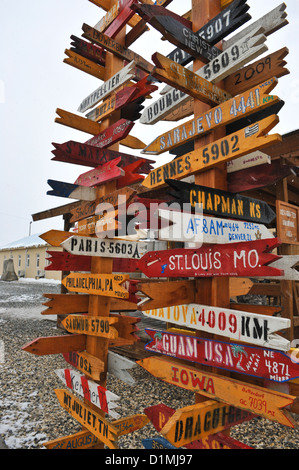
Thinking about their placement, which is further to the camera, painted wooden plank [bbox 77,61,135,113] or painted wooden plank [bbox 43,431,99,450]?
painted wooden plank [bbox 77,61,135,113]

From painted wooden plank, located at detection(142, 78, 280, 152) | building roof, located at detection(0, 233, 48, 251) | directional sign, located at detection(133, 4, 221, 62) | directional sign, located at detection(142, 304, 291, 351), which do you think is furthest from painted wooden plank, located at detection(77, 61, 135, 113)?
building roof, located at detection(0, 233, 48, 251)

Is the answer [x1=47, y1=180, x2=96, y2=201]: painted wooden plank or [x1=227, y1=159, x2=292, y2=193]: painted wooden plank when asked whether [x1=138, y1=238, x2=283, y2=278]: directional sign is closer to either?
[x1=227, y1=159, x2=292, y2=193]: painted wooden plank

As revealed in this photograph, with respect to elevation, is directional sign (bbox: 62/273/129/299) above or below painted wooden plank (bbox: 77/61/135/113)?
below

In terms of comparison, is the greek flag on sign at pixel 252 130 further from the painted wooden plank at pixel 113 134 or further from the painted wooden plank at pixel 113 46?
the painted wooden plank at pixel 113 46

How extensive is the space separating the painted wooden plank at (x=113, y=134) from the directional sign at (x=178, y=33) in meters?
0.94

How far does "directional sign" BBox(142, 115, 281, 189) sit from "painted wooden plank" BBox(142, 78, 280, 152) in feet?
0.40

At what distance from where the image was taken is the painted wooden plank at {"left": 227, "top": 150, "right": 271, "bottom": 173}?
6.70ft

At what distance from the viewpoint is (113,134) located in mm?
3127

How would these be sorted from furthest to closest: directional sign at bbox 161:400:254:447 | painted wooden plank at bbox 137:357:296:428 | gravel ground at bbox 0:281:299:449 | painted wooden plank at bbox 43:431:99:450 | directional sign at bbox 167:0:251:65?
1. gravel ground at bbox 0:281:299:449
2. painted wooden plank at bbox 43:431:99:450
3. directional sign at bbox 167:0:251:65
4. directional sign at bbox 161:400:254:447
5. painted wooden plank at bbox 137:357:296:428

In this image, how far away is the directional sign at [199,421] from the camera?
5.51 feet

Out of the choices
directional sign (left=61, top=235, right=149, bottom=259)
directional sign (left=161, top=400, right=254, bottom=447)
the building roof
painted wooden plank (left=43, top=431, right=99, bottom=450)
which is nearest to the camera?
directional sign (left=161, top=400, right=254, bottom=447)

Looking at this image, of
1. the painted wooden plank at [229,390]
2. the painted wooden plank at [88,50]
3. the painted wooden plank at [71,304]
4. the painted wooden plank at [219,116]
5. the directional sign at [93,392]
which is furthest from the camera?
the painted wooden plank at [88,50]

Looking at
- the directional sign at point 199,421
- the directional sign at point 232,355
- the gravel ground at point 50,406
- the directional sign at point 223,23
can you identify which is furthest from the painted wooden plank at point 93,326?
the directional sign at point 223,23

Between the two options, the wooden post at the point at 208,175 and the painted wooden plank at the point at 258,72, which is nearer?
the painted wooden plank at the point at 258,72
